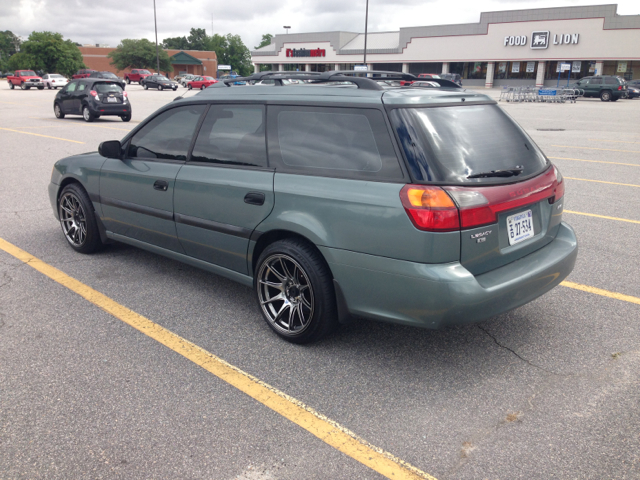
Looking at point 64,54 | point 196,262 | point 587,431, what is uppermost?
point 64,54

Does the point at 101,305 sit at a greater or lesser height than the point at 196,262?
lesser

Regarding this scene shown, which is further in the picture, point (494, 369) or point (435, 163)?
point (494, 369)

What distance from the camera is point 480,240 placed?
3018 mm

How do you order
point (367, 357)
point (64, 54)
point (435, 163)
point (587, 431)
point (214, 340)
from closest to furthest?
point (587, 431) < point (435, 163) < point (367, 357) < point (214, 340) < point (64, 54)

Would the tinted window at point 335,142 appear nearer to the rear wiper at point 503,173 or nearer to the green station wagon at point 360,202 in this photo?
the green station wagon at point 360,202

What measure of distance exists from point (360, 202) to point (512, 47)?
58.8m

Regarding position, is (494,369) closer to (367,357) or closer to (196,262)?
(367,357)

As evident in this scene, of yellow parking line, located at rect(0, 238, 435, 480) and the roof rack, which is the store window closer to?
the roof rack

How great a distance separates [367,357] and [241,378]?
0.80 m

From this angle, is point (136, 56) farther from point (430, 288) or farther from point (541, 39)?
point (430, 288)

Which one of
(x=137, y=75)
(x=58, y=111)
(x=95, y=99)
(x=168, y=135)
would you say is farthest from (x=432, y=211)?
(x=137, y=75)

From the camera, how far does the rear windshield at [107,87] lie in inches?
769

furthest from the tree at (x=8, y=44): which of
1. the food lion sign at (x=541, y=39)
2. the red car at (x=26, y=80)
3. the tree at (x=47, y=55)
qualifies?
the food lion sign at (x=541, y=39)

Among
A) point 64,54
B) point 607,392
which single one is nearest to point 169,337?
point 607,392
